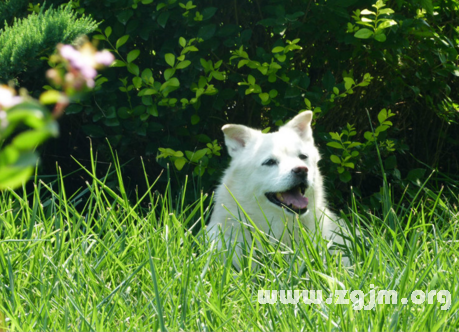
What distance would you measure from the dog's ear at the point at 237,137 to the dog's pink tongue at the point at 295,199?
57 cm

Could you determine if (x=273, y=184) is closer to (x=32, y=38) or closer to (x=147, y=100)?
(x=147, y=100)

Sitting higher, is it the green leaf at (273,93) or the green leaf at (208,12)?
the green leaf at (208,12)

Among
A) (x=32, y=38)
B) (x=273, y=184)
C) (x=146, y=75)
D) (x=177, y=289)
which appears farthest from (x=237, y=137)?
(x=177, y=289)

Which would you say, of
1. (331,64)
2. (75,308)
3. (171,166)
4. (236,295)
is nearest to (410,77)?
(331,64)

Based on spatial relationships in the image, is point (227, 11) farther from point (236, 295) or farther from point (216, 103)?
point (236, 295)

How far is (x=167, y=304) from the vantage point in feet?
7.16

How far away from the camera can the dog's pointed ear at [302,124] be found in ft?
11.8

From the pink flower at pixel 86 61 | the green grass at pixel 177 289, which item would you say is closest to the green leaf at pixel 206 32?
the green grass at pixel 177 289

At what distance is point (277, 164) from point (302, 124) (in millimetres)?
413

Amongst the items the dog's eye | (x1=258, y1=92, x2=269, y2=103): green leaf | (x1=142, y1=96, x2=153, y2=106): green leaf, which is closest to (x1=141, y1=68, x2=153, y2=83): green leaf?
(x1=142, y1=96, x2=153, y2=106): green leaf

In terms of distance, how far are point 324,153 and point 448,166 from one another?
6.18 feet

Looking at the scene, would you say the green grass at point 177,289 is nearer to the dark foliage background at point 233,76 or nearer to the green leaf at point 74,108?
the green leaf at point 74,108

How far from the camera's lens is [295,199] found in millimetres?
3379

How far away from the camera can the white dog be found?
332 cm
